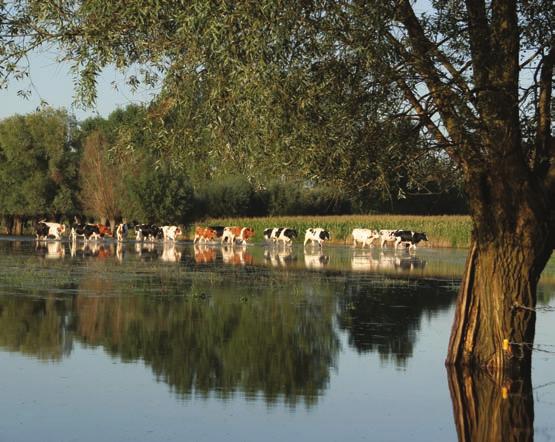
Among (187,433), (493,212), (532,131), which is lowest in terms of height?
A: (187,433)

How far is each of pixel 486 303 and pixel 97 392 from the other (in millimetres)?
5351

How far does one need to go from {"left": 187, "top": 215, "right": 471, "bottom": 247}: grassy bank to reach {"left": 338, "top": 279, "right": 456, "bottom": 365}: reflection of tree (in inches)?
1183

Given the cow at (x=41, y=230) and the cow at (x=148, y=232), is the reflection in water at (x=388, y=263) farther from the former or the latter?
the cow at (x=41, y=230)

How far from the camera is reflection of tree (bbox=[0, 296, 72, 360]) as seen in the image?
15.8 metres

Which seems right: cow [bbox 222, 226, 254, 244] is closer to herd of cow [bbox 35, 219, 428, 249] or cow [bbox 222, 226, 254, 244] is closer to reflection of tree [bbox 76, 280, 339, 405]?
herd of cow [bbox 35, 219, 428, 249]

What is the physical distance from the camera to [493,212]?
1434 cm

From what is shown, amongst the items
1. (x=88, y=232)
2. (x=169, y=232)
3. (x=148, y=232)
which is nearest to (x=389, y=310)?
(x=169, y=232)

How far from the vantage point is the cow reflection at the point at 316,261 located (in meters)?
38.8

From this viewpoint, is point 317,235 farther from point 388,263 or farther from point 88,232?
point 388,263

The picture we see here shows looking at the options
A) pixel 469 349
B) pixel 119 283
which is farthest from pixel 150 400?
pixel 119 283

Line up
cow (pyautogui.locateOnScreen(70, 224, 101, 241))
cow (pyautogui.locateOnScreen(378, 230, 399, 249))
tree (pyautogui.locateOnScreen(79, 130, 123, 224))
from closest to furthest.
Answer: cow (pyautogui.locateOnScreen(378, 230, 399, 249)) → cow (pyautogui.locateOnScreen(70, 224, 101, 241)) → tree (pyautogui.locateOnScreen(79, 130, 123, 224))

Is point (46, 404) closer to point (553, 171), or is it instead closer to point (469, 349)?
Answer: point (469, 349)

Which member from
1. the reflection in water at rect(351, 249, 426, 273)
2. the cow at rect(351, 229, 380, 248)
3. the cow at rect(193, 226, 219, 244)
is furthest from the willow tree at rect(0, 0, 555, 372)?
the cow at rect(193, 226, 219, 244)

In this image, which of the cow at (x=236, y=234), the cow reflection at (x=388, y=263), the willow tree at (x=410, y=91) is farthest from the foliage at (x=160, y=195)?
the willow tree at (x=410, y=91)
